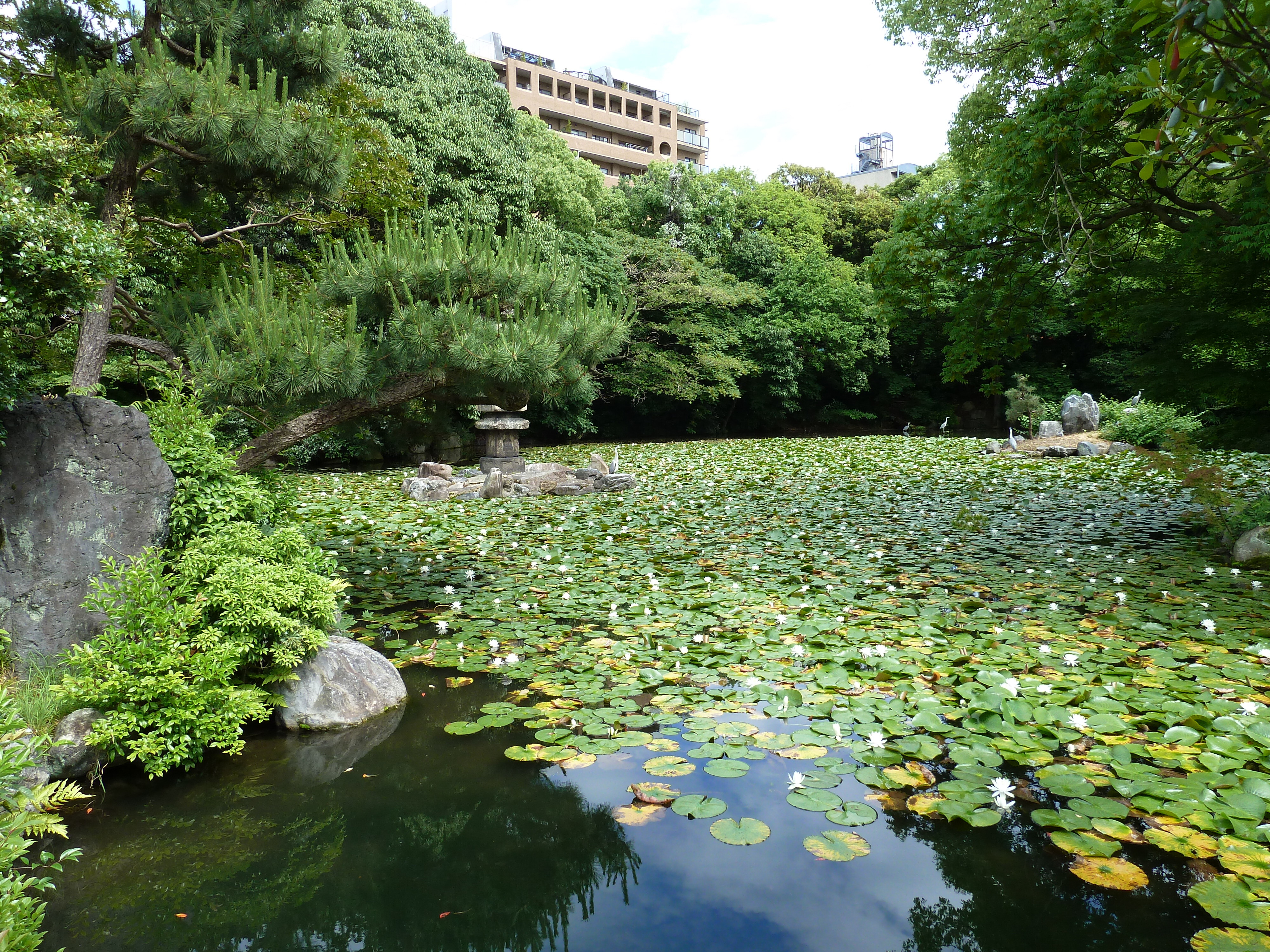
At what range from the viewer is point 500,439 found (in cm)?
1170

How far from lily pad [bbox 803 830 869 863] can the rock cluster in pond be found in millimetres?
7429

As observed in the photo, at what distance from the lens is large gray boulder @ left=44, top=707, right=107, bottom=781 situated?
260 cm

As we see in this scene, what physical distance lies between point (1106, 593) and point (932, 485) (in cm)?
534

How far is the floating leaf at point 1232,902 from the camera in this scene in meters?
1.80

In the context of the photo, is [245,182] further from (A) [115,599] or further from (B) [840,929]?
(B) [840,929]

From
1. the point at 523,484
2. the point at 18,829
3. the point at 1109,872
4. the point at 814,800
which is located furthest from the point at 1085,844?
the point at 523,484

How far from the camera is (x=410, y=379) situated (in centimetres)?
477

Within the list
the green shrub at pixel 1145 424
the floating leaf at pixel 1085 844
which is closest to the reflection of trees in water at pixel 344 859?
the floating leaf at pixel 1085 844

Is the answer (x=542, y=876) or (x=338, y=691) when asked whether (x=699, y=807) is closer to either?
(x=542, y=876)

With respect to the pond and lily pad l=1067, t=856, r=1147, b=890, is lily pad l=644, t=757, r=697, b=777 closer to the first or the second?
the pond

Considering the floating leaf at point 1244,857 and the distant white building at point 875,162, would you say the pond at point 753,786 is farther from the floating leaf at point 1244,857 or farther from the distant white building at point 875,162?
the distant white building at point 875,162

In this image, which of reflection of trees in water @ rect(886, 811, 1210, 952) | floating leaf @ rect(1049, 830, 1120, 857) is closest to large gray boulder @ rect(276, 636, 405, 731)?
reflection of trees in water @ rect(886, 811, 1210, 952)

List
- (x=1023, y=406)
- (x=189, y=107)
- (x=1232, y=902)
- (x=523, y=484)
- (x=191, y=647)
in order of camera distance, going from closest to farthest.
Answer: (x=1232, y=902) < (x=191, y=647) < (x=189, y=107) < (x=523, y=484) < (x=1023, y=406)

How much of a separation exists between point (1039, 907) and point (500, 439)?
1043 cm
